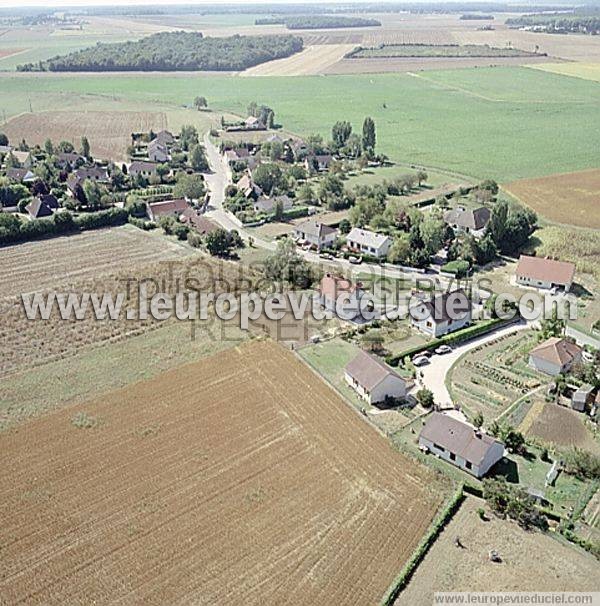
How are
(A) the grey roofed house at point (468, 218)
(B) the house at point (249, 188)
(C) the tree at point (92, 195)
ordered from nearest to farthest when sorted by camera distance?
(A) the grey roofed house at point (468, 218)
(C) the tree at point (92, 195)
(B) the house at point (249, 188)

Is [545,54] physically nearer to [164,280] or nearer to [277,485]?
[164,280]

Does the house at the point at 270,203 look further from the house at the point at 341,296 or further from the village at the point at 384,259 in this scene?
the house at the point at 341,296

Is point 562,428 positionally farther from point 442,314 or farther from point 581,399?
point 442,314

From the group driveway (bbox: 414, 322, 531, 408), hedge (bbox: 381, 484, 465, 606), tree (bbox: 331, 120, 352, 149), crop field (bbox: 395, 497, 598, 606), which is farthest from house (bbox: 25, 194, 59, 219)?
crop field (bbox: 395, 497, 598, 606)

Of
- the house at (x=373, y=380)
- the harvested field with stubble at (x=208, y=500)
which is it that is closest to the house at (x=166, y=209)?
the harvested field with stubble at (x=208, y=500)

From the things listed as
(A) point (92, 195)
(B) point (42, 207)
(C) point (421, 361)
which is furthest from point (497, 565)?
(A) point (92, 195)

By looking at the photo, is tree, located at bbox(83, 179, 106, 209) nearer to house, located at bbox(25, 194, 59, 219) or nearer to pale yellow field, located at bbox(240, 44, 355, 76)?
house, located at bbox(25, 194, 59, 219)
